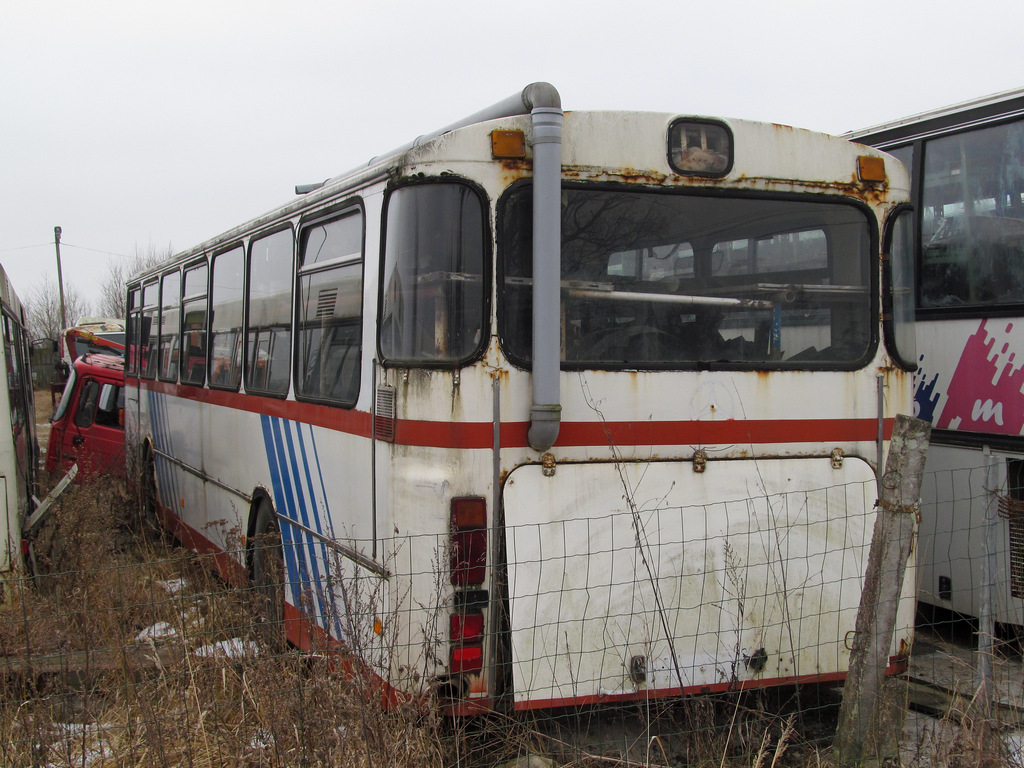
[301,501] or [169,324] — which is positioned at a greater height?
[169,324]

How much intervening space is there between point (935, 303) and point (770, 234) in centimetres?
262

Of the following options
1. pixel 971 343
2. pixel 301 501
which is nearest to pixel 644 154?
pixel 301 501

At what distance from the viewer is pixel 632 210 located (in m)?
4.38

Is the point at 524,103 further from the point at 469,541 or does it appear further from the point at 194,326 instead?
the point at 194,326

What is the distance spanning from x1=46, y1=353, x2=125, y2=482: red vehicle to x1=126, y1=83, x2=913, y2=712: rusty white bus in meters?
9.19

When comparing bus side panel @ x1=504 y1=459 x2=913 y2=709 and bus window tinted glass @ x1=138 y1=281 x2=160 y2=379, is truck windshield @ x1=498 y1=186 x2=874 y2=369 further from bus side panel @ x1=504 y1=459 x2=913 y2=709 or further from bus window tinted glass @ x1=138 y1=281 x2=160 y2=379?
bus window tinted glass @ x1=138 y1=281 x2=160 y2=379

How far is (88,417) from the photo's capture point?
13.3 m

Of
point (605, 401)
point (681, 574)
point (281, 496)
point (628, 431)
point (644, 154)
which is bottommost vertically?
point (681, 574)

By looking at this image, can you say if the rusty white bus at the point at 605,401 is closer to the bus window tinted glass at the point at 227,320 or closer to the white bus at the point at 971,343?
the white bus at the point at 971,343

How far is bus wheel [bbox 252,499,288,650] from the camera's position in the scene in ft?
18.7

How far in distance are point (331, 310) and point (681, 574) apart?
2.21m

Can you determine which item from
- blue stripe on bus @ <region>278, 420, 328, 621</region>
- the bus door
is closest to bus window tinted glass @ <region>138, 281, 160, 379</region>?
the bus door

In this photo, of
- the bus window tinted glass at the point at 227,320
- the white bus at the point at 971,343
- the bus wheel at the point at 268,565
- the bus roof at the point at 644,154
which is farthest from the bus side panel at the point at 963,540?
the bus window tinted glass at the point at 227,320

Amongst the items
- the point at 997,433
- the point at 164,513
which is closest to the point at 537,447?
the point at 997,433
